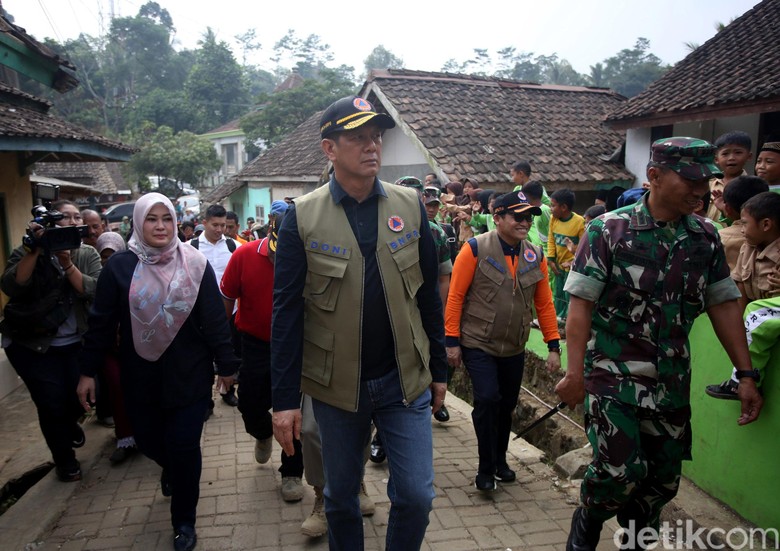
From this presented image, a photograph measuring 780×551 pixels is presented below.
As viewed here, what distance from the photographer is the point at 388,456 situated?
272cm

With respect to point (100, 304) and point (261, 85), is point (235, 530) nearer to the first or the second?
point (100, 304)

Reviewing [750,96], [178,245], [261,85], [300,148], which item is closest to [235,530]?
[178,245]

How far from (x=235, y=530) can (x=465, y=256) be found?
90.8 inches

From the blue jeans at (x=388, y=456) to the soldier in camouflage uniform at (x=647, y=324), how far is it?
2.36 ft

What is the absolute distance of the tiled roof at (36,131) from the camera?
6.73m

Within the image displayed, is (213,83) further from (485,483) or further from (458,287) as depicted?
(485,483)

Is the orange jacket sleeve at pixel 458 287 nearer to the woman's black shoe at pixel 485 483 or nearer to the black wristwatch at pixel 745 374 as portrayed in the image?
the woman's black shoe at pixel 485 483

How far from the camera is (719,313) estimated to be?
9.53 ft

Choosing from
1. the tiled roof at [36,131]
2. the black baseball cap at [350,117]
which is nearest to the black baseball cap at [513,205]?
the black baseball cap at [350,117]

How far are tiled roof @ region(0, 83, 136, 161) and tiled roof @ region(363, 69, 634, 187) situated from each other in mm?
5627

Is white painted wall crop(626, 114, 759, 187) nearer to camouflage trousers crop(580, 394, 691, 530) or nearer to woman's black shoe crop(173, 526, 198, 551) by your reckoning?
camouflage trousers crop(580, 394, 691, 530)

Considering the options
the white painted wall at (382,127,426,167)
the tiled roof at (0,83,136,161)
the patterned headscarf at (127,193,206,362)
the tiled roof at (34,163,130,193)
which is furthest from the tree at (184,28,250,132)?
the patterned headscarf at (127,193,206,362)

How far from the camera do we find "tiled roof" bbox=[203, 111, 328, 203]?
60.0 feet

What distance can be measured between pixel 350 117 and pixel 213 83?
48.1 m
